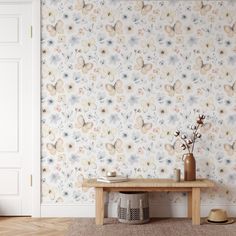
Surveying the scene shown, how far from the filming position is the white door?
4824 mm

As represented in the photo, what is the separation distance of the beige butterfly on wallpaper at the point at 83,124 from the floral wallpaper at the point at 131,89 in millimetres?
10

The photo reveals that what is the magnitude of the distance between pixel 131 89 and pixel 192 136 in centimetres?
77

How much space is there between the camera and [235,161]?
4.79 m

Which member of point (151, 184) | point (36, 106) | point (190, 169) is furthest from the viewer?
point (36, 106)

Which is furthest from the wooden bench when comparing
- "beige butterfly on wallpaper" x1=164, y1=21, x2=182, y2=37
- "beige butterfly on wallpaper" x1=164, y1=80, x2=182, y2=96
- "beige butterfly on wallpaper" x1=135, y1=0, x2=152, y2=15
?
"beige butterfly on wallpaper" x1=135, y1=0, x2=152, y2=15

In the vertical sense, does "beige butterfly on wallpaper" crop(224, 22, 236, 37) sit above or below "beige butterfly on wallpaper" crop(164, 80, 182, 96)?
above

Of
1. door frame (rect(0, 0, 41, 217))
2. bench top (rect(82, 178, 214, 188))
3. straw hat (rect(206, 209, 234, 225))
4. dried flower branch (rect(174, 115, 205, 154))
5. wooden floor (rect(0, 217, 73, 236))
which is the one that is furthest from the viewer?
door frame (rect(0, 0, 41, 217))

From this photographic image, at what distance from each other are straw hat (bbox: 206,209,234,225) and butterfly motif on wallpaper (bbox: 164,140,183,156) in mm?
680

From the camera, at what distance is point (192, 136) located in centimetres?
478

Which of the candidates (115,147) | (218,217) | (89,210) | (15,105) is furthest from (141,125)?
(15,105)

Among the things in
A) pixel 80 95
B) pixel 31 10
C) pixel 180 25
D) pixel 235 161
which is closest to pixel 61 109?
pixel 80 95

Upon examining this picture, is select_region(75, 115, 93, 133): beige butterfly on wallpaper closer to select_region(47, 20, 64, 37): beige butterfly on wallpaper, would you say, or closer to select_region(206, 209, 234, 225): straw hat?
select_region(47, 20, 64, 37): beige butterfly on wallpaper

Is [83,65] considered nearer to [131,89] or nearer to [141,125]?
[131,89]

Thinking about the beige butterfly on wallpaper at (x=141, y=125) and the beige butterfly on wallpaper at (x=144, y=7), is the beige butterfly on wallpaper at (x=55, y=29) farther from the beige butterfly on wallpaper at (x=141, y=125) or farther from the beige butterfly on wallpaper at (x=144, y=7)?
the beige butterfly on wallpaper at (x=141, y=125)
